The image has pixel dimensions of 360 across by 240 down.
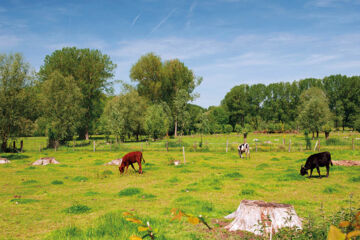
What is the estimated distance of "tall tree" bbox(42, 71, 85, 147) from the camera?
41.4 metres

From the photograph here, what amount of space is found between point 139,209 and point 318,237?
20.2 feet

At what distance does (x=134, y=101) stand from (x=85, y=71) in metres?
13.5

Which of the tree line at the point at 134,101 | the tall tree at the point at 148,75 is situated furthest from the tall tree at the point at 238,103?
the tall tree at the point at 148,75

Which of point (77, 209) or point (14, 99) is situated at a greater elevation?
point (14, 99)

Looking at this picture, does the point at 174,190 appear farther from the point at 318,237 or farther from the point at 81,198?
the point at 318,237

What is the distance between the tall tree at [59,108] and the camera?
41438 millimetres

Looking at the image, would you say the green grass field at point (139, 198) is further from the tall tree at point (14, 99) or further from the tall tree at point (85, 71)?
the tall tree at point (85, 71)

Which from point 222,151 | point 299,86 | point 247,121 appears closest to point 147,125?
point 222,151

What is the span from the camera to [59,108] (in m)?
42.1

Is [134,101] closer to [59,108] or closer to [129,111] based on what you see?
[129,111]

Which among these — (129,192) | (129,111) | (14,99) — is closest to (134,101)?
(129,111)

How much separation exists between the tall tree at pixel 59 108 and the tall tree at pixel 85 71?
1099 cm

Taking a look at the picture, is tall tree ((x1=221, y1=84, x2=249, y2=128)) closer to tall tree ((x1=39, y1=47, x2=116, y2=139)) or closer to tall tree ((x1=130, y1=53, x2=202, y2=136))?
tall tree ((x1=130, y1=53, x2=202, y2=136))

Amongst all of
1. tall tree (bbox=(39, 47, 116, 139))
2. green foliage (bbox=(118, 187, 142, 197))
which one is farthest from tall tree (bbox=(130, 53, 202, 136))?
green foliage (bbox=(118, 187, 142, 197))
